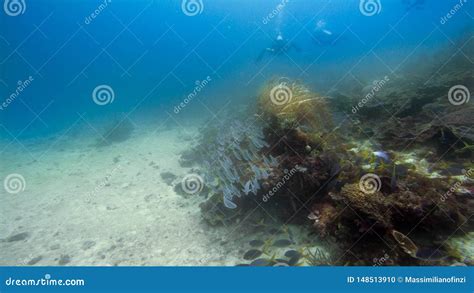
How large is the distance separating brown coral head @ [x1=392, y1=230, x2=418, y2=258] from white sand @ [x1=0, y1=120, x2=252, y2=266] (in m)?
2.48

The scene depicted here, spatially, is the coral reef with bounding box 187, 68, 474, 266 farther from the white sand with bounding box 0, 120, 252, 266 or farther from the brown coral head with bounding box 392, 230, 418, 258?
the white sand with bounding box 0, 120, 252, 266

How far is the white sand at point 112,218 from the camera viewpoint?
560cm

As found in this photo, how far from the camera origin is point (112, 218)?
7.26m

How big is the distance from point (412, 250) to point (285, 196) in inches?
85.2

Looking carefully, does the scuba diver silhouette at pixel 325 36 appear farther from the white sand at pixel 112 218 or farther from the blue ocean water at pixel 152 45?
the white sand at pixel 112 218

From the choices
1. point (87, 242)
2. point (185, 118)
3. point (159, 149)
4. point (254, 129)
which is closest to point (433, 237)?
point (254, 129)

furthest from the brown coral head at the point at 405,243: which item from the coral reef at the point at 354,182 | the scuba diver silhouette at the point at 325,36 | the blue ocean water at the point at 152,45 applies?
the blue ocean water at the point at 152,45

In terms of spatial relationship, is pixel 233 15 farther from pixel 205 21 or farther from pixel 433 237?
pixel 433 237

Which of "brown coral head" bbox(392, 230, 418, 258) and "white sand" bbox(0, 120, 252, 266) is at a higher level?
"brown coral head" bbox(392, 230, 418, 258)

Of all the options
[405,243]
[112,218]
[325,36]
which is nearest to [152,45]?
[325,36]

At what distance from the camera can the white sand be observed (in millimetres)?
5602

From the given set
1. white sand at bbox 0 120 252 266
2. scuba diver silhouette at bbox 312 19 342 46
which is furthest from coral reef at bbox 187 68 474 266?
scuba diver silhouette at bbox 312 19 342 46

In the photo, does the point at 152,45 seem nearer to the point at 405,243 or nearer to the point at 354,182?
the point at 354,182

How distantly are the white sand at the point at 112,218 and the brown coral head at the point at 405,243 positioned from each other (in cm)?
248
